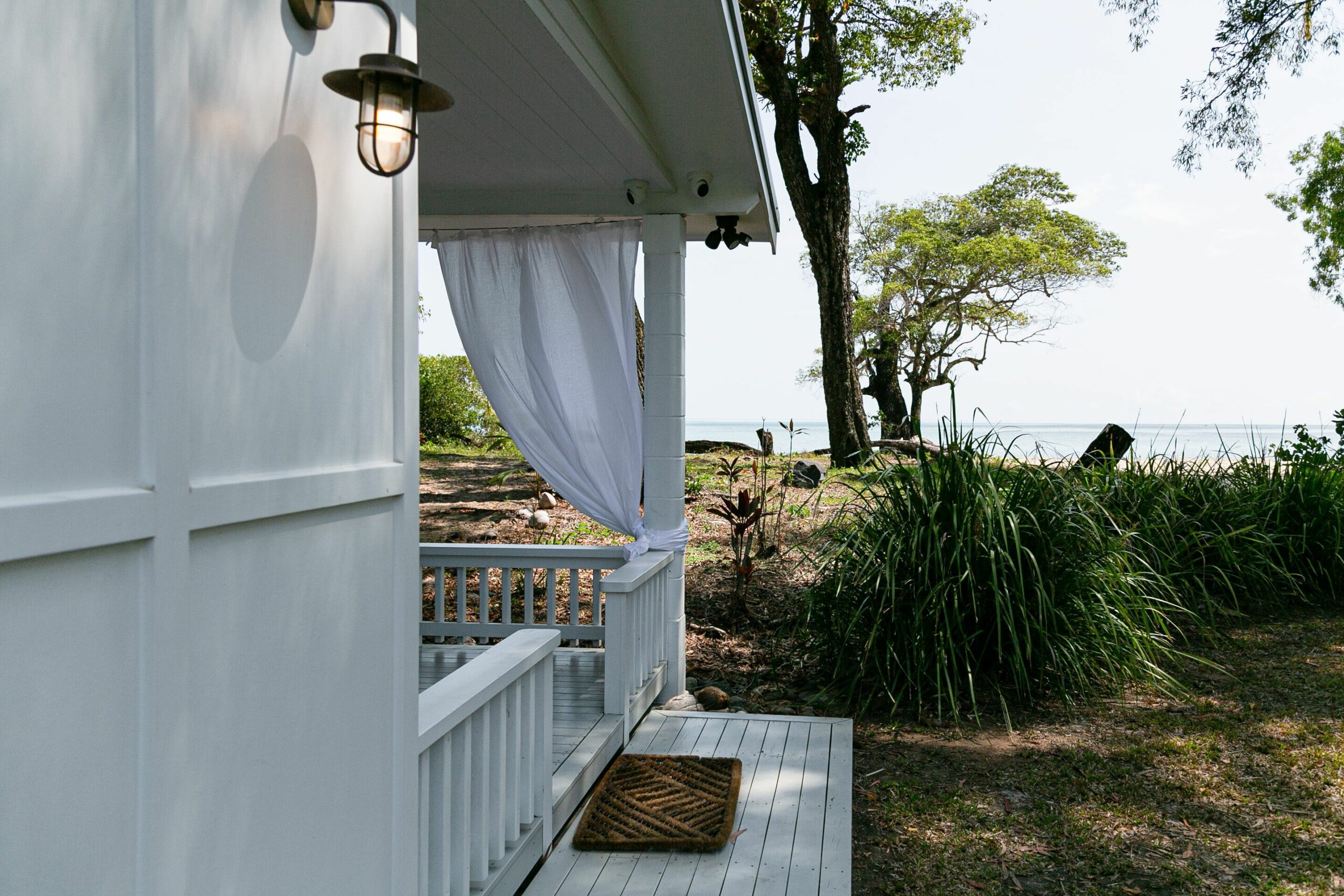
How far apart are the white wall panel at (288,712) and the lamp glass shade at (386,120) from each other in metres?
0.53

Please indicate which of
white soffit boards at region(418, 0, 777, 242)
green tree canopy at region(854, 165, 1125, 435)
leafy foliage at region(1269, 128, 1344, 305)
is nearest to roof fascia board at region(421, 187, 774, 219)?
white soffit boards at region(418, 0, 777, 242)

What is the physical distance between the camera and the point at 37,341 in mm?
869

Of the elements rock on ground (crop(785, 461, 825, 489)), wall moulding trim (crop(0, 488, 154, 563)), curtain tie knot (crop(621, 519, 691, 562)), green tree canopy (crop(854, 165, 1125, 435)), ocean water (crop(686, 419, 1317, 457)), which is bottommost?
curtain tie knot (crop(621, 519, 691, 562))

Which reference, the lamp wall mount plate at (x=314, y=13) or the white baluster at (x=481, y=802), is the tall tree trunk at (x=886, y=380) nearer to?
the white baluster at (x=481, y=802)

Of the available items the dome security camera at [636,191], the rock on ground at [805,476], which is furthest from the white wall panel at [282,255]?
the rock on ground at [805,476]

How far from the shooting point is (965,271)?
1825 centimetres

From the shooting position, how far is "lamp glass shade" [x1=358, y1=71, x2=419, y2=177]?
133cm

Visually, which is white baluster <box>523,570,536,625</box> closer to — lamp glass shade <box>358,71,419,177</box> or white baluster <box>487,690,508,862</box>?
white baluster <box>487,690,508,862</box>

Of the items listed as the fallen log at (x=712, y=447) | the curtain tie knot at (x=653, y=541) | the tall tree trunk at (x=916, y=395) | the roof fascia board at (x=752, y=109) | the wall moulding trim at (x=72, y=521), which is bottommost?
the curtain tie knot at (x=653, y=541)

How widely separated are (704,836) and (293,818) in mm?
1859

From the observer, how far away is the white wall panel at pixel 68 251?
838 millimetres

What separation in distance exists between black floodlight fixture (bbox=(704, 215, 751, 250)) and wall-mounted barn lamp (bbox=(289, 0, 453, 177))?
10.3ft

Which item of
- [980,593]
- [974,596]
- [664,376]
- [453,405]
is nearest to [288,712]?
[664,376]

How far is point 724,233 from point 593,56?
5.60 ft
